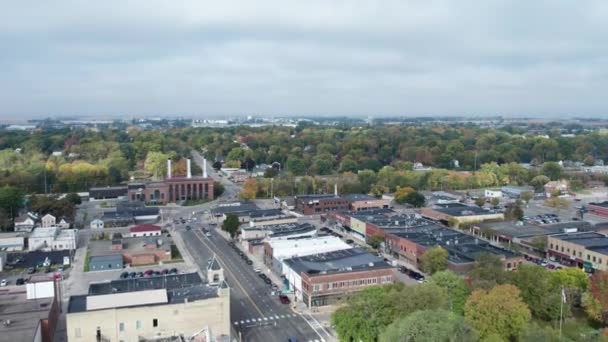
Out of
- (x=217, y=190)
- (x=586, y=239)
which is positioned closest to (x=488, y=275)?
(x=586, y=239)

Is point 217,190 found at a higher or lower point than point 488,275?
lower

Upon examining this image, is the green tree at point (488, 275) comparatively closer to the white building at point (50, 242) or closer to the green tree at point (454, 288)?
the green tree at point (454, 288)

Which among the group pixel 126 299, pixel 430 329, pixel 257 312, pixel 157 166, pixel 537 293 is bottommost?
pixel 257 312

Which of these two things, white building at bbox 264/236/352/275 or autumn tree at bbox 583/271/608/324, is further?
white building at bbox 264/236/352/275

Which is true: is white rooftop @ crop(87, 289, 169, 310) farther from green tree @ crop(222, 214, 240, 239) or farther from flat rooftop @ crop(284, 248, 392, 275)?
green tree @ crop(222, 214, 240, 239)

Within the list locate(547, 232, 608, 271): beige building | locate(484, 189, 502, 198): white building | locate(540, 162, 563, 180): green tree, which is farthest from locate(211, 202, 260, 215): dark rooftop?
locate(540, 162, 563, 180): green tree

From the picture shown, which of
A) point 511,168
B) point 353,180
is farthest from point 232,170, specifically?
point 511,168

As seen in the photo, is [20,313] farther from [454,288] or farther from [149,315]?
[454,288]
